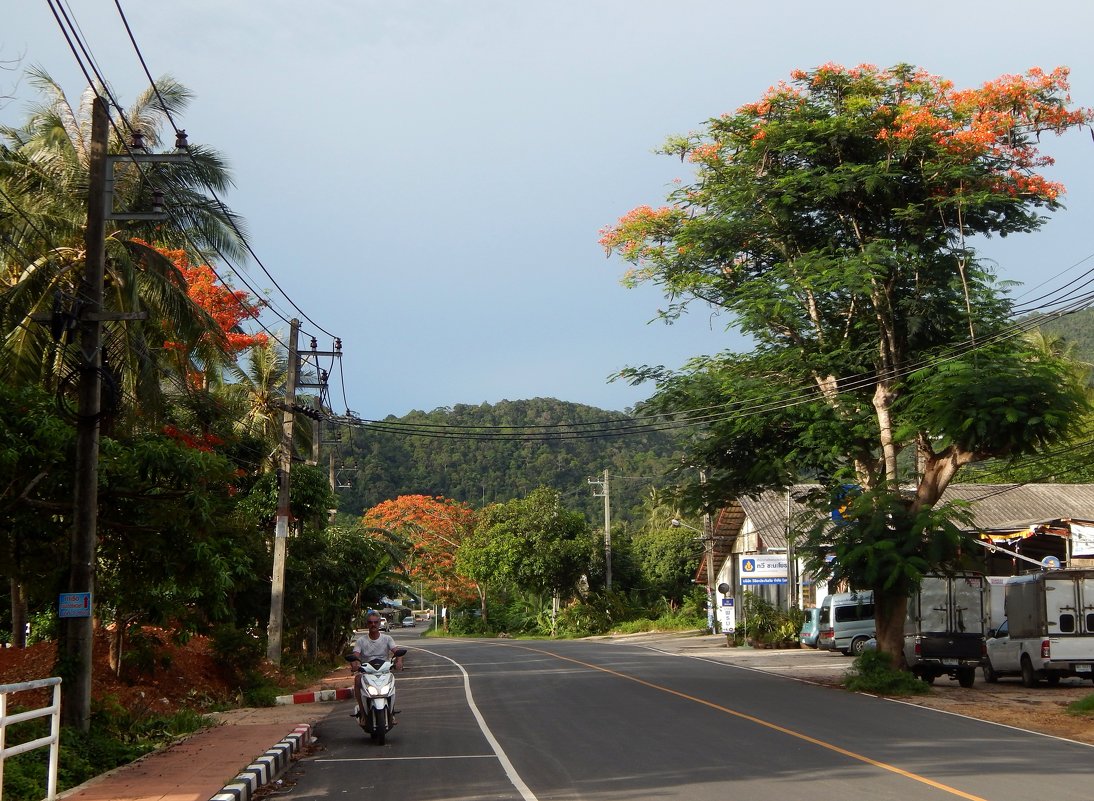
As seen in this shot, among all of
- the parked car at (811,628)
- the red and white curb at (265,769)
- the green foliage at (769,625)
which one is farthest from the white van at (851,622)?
the red and white curb at (265,769)

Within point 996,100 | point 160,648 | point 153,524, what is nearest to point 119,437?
point 153,524

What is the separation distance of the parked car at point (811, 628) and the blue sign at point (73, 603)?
1240 inches

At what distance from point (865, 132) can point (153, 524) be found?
17385 mm

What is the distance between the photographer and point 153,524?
596 inches

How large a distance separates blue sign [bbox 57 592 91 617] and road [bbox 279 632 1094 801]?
3358 mm

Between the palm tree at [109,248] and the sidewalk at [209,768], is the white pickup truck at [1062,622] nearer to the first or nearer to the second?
the sidewalk at [209,768]

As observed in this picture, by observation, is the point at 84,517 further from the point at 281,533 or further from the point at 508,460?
the point at 508,460

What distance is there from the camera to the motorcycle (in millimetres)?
14742

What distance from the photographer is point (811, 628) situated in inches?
1620

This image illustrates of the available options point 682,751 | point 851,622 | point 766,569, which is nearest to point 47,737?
point 682,751

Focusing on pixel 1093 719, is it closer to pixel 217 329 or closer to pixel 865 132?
pixel 865 132

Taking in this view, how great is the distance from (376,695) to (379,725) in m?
0.39

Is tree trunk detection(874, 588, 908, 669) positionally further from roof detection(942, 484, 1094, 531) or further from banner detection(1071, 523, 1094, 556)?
roof detection(942, 484, 1094, 531)

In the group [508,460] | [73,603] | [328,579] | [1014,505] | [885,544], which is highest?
[508,460]
